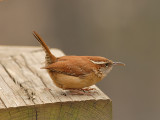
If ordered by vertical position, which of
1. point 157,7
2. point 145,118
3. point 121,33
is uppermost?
point 157,7

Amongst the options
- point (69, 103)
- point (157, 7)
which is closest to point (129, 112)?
point (157, 7)

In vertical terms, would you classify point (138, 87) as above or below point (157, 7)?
below

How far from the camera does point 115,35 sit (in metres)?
8.85

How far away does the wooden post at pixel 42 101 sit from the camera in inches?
131

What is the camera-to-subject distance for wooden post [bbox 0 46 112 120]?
3.33 metres

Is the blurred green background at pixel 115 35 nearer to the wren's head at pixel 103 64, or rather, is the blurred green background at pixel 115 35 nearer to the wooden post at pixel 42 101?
the wren's head at pixel 103 64

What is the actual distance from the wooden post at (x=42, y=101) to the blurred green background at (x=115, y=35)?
4.55m

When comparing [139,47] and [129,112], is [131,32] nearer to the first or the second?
[139,47]

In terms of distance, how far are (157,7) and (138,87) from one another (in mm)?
1748

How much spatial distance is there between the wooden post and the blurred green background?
4552 millimetres

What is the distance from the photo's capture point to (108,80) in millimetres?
9055

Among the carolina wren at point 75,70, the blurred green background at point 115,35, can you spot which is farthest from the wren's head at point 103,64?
the blurred green background at point 115,35

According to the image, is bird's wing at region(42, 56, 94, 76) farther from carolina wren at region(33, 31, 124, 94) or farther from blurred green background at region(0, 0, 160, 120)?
blurred green background at region(0, 0, 160, 120)

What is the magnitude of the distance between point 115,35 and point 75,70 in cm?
499
